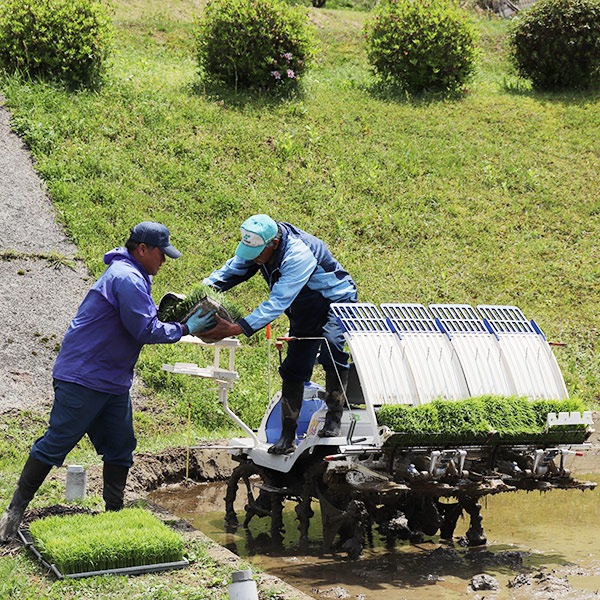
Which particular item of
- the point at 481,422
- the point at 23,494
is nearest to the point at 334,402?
the point at 481,422

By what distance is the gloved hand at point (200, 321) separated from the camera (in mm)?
7762

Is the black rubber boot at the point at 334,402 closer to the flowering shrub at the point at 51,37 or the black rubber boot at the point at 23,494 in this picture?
the black rubber boot at the point at 23,494

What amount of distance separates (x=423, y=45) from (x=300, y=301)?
13.5 m

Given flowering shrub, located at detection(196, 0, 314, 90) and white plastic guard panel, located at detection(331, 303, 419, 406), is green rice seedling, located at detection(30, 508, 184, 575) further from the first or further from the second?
flowering shrub, located at detection(196, 0, 314, 90)

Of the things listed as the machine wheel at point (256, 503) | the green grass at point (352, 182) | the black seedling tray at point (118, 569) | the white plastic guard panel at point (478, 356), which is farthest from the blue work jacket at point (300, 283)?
the green grass at point (352, 182)

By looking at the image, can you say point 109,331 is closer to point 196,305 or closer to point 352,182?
point 196,305

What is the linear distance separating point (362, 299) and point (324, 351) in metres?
6.46

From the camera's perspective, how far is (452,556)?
26.1 feet

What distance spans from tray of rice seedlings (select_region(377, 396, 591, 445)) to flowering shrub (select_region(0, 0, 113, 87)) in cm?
1299

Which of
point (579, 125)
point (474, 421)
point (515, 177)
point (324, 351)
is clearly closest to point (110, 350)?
point (324, 351)

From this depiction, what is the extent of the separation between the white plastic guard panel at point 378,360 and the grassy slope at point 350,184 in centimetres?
463

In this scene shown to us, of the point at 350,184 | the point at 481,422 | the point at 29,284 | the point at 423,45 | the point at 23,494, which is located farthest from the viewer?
the point at 423,45

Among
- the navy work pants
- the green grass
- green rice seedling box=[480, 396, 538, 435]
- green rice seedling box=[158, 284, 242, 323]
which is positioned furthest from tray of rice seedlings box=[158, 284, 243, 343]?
the green grass

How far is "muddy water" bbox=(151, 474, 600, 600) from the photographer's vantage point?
704 cm
